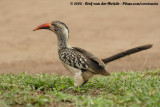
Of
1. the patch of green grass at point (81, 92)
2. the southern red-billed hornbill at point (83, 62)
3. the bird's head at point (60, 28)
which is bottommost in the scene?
the patch of green grass at point (81, 92)

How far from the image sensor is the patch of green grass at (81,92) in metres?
3.93

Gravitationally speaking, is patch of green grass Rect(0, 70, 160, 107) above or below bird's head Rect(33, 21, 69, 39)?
below

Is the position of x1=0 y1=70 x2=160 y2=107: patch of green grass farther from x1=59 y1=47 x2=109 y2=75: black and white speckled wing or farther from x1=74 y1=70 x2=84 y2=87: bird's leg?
x1=59 y1=47 x2=109 y2=75: black and white speckled wing

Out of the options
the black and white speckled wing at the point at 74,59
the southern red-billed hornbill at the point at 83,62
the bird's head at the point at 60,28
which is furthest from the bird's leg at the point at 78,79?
the bird's head at the point at 60,28

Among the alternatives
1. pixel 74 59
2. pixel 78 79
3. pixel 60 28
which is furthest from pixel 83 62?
pixel 60 28

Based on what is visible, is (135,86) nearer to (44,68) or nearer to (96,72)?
(96,72)

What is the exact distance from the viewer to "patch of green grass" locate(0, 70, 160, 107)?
3.93 meters

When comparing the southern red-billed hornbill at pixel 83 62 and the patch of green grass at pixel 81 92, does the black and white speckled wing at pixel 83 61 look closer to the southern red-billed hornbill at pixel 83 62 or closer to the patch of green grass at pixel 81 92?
the southern red-billed hornbill at pixel 83 62

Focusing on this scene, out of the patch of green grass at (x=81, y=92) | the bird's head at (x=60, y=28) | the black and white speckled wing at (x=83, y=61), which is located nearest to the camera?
the patch of green grass at (x=81, y=92)

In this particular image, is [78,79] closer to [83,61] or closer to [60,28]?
[83,61]

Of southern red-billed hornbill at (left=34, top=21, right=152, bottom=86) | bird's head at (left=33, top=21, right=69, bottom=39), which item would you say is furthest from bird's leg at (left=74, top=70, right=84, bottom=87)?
bird's head at (left=33, top=21, right=69, bottom=39)

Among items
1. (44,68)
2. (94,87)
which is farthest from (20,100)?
(44,68)

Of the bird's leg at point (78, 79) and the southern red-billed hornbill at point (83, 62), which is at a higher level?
the southern red-billed hornbill at point (83, 62)

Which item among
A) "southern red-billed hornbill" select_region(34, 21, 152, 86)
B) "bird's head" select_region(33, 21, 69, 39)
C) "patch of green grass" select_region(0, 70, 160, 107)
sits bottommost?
"patch of green grass" select_region(0, 70, 160, 107)
